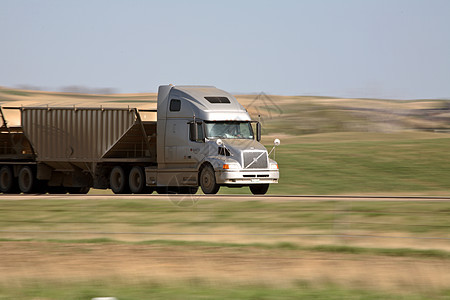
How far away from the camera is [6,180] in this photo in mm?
33969

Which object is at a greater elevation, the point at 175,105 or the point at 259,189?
the point at 175,105

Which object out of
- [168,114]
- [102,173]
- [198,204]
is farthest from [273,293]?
[102,173]

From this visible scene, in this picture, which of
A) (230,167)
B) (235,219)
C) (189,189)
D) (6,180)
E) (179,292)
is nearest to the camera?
(179,292)

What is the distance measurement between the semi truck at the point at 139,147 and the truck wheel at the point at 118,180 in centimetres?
4

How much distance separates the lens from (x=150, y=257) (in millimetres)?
15055

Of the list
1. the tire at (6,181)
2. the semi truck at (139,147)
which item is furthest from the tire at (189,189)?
the tire at (6,181)

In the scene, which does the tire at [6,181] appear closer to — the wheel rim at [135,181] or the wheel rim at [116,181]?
the wheel rim at [116,181]

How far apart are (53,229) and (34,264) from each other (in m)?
5.06

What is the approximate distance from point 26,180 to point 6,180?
3.51 feet

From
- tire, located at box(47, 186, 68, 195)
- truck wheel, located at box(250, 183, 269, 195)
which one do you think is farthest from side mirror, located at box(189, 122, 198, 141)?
tire, located at box(47, 186, 68, 195)

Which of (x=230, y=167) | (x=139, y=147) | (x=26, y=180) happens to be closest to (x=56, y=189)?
(x=26, y=180)

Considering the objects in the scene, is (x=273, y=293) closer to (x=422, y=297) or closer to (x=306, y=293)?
(x=306, y=293)

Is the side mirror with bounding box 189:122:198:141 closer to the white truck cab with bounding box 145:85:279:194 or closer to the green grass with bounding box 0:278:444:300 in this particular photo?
the white truck cab with bounding box 145:85:279:194

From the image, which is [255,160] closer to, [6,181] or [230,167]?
[230,167]
